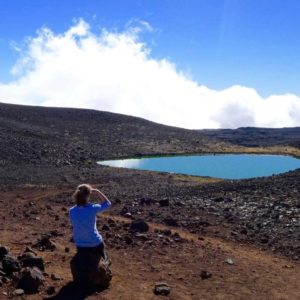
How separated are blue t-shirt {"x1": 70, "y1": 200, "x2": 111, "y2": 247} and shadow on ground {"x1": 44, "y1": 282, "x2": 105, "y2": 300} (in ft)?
2.96

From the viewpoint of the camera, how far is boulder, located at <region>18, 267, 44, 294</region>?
34.6 ft

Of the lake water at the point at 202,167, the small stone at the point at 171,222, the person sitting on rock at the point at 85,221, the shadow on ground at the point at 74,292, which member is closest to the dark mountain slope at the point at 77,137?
the lake water at the point at 202,167

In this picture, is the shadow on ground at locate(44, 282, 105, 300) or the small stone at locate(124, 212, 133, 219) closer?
the shadow on ground at locate(44, 282, 105, 300)

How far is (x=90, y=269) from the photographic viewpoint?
35.0 ft

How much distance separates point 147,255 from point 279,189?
13.6 meters

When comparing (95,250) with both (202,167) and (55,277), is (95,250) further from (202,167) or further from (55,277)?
(202,167)

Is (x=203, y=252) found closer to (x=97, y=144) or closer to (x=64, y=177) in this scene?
(x=64, y=177)

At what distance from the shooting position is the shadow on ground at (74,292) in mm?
10359

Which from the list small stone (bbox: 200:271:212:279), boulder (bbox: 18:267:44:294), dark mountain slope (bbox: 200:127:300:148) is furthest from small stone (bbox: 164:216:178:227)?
dark mountain slope (bbox: 200:127:300:148)

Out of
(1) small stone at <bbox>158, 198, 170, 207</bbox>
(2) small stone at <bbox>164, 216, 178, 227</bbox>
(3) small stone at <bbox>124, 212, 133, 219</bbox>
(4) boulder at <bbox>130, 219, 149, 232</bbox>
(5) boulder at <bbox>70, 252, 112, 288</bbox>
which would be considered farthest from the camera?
(1) small stone at <bbox>158, 198, 170, 207</bbox>

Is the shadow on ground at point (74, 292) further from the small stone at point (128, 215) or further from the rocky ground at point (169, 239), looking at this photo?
the small stone at point (128, 215)

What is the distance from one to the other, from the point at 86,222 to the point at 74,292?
1460mm

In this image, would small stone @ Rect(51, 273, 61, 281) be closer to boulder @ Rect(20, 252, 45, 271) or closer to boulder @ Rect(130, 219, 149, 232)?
boulder @ Rect(20, 252, 45, 271)

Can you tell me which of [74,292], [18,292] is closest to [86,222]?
[74,292]
